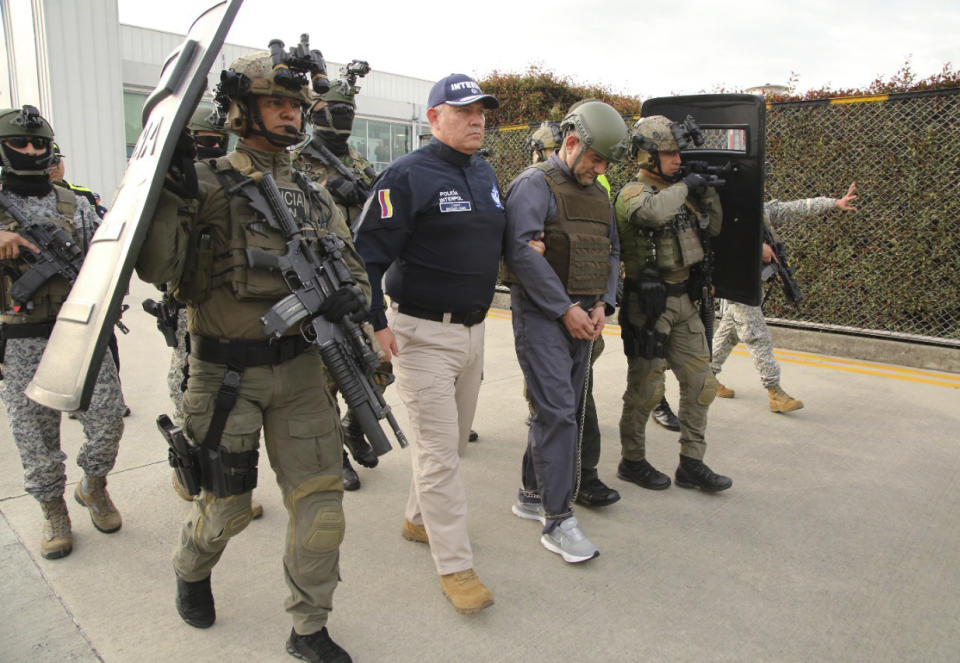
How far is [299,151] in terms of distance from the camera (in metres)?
4.21

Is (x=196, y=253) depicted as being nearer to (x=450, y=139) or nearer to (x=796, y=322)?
(x=450, y=139)

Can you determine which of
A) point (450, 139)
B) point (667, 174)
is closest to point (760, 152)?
point (667, 174)

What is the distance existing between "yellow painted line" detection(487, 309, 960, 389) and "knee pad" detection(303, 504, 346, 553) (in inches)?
172

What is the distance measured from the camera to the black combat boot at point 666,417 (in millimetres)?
4953

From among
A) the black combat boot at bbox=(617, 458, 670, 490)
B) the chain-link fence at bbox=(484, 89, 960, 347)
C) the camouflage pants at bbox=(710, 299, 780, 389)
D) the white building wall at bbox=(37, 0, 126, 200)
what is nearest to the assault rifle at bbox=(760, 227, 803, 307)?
the camouflage pants at bbox=(710, 299, 780, 389)

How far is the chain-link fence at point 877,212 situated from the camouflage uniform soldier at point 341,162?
4913mm

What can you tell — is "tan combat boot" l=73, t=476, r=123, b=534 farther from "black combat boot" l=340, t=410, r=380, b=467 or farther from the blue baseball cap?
the blue baseball cap

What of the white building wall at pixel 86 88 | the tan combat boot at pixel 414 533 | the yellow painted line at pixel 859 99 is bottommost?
the tan combat boot at pixel 414 533

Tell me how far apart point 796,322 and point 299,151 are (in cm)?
562

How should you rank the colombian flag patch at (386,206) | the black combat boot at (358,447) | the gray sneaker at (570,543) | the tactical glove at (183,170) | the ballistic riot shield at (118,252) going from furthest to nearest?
the black combat boot at (358,447) → the gray sneaker at (570,543) → the colombian flag patch at (386,206) → the tactical glove at (183,170) → the ballistic riot shield at (118,252)

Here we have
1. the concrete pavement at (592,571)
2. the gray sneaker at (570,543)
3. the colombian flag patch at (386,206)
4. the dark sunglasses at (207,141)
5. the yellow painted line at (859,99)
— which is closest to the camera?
the concrete pavement at (592,571)

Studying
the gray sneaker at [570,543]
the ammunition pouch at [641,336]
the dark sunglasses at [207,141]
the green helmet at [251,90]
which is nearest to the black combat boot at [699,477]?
the ammunition pouch at [641,336]

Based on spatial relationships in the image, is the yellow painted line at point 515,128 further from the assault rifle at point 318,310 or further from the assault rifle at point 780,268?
the assault rifle at point 318,310

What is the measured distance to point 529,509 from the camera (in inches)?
139
